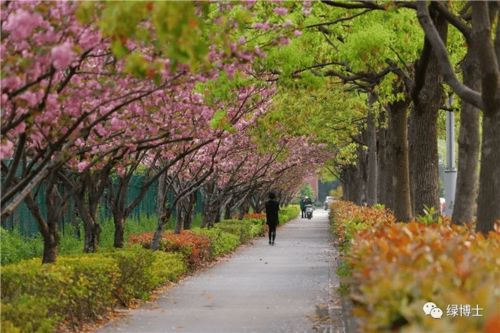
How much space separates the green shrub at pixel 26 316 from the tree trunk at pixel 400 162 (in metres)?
13.1

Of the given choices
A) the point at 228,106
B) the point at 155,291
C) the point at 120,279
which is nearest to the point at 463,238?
the point at 120,279

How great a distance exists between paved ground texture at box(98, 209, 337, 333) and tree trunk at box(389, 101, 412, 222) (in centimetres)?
224

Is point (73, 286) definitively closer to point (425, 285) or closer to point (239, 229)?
point (425, 285)

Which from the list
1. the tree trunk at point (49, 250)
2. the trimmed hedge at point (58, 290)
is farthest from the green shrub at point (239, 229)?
the trimmed hedge at point (58, 290)

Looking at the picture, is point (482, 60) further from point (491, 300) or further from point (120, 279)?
point (491, 300)

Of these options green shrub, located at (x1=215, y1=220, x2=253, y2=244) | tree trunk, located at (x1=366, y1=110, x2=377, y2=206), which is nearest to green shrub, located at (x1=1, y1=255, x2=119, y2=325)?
tree trunk, located at (x1=366, y1=110, x2=377, y2=206)

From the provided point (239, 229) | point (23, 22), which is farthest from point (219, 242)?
point (23, 22)

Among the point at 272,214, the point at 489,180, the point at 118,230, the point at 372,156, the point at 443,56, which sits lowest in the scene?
the point at 118,230

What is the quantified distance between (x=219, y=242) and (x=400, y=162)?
802 cm

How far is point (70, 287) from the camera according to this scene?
12414 millimetres

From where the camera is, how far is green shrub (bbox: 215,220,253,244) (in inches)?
1398

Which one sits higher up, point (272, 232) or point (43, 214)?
point (43, 214)

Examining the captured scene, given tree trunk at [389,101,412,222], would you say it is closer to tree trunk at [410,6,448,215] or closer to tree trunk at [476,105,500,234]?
tree trunk at [410,6,448,215]

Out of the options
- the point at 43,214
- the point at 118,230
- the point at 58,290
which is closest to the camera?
the point at 58,290
